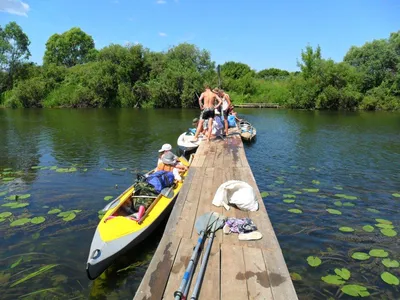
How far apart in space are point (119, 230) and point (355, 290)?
12.8 feet

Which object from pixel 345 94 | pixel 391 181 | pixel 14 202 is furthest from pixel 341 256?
pixel 345 94

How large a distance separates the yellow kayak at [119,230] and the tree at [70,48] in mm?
78503

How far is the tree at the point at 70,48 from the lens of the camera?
75.6m

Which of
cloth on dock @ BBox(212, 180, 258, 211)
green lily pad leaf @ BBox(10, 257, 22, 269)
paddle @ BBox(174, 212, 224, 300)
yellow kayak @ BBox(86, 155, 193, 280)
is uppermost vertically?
cloth on dock @ BBox(212, 180, 258, 211)

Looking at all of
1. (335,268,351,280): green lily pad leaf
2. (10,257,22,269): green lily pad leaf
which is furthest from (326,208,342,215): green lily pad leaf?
→ (10,257,22,269): green lily pad leaf

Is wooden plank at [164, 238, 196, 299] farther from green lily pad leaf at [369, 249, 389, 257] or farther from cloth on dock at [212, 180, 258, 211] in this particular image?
green lily pad leaf at [369, 249, 389, 257]

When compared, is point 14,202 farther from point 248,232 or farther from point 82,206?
point 248,232

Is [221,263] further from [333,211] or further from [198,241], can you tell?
[333,211]

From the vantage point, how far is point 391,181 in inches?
414

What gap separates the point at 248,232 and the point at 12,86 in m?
61.2

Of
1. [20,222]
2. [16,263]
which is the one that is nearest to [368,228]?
[16,263]

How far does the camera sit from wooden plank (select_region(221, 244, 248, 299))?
350cm

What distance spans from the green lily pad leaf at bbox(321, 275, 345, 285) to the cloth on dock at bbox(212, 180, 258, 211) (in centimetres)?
159

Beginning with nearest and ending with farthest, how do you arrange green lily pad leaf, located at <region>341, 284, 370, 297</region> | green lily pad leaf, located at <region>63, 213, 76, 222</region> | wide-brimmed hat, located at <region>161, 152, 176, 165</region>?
green lily pad leaf, located at <region>341, 284, 370, 297</region>
green lily pad leaf, located at <region>63, 213, 76, 222</region>
wide-brimmed hat, located at <region>161, 152, 176, 165</region>
